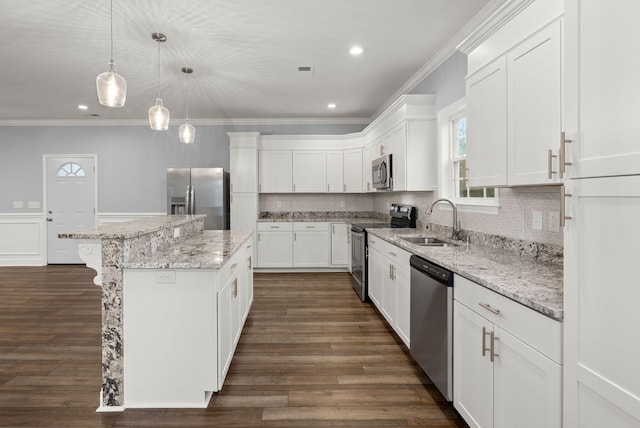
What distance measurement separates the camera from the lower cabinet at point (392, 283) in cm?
288

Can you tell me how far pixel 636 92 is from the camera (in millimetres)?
1026

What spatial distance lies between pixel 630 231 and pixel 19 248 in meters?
8.62

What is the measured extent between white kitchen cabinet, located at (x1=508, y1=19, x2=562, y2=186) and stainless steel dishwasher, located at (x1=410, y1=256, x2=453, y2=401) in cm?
69

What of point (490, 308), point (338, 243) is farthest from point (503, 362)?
point (338, 243)

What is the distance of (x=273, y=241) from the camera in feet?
20.2

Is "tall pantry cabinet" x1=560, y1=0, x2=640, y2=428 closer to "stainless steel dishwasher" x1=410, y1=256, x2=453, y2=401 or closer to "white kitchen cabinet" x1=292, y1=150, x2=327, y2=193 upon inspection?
"stainless steel dishwasher" x1=410, y1=256, x2=453, y2=401

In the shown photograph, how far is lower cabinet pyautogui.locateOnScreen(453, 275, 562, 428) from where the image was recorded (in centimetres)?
131

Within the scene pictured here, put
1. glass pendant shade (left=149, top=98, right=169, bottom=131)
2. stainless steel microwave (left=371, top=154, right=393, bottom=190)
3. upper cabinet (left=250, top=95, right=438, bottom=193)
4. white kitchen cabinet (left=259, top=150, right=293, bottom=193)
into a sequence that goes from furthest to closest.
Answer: white kitchen cabinet (left=259, top=150, right=293, bottom=193) → upper cabinet (left=250, top=95, right=438, bottom=193) → stainless steel microwave (left=371, top=154, right=393, bottom=190) → glass pendant shade (left=149, top=98, right=169, bottom=131)

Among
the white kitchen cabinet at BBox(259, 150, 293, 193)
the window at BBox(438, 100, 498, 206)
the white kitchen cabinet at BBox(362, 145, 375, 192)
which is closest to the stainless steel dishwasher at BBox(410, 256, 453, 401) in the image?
the window at BBox(438, 100, 498, 206)

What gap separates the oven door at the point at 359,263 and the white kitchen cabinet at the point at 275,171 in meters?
2.03

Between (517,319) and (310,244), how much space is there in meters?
4.81

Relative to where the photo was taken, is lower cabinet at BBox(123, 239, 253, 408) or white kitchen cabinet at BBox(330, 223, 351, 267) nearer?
lower cabinet at BBox(123, 239, 253, 408)

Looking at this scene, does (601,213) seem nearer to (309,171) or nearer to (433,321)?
(433,321)

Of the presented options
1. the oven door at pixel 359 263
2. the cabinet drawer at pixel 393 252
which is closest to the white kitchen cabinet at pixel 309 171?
the oven door at pixel 359 263
